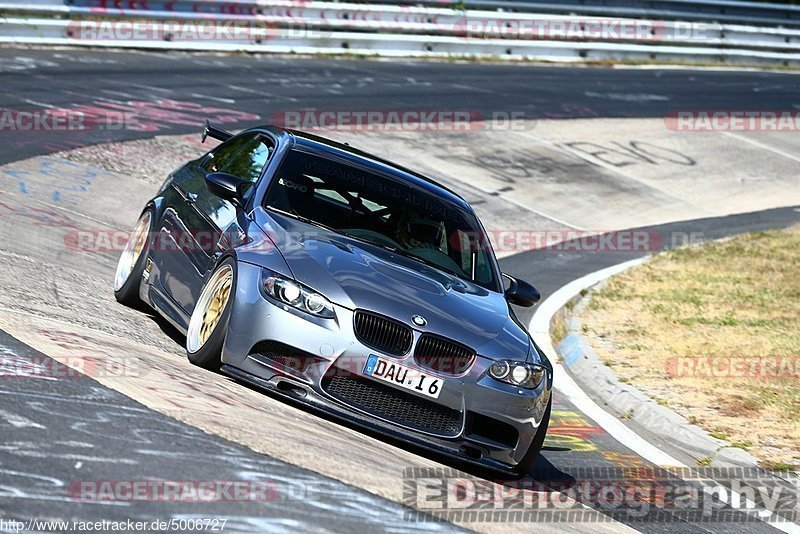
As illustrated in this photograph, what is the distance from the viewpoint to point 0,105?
608 inches

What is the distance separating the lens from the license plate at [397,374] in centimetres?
642

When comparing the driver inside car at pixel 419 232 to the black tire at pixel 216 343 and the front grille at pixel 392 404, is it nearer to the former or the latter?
the black tire at pixel 216 343

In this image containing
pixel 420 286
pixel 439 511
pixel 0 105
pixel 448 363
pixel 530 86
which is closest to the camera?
pixel 439 511

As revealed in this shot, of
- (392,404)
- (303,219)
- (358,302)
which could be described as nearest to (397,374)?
(392,404)

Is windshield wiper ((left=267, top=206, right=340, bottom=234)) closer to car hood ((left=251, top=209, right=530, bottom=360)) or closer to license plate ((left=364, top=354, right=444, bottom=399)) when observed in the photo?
car hood ((left=251, top=209, right=530, bottom=360))

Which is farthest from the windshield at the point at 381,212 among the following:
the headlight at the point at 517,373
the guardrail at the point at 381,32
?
the guardrail at the point at 381,32

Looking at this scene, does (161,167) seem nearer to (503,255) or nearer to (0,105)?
(0,105)

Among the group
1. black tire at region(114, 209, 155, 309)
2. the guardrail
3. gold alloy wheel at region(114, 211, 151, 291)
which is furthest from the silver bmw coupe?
the guardrail

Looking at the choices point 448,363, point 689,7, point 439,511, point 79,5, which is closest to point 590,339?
point 448,363

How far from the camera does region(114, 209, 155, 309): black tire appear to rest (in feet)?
27.9

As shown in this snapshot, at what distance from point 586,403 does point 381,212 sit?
244 cm

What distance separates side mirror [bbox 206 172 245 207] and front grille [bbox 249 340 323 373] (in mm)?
1406

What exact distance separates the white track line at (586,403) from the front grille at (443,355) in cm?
197

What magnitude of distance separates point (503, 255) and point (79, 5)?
1064 cm
